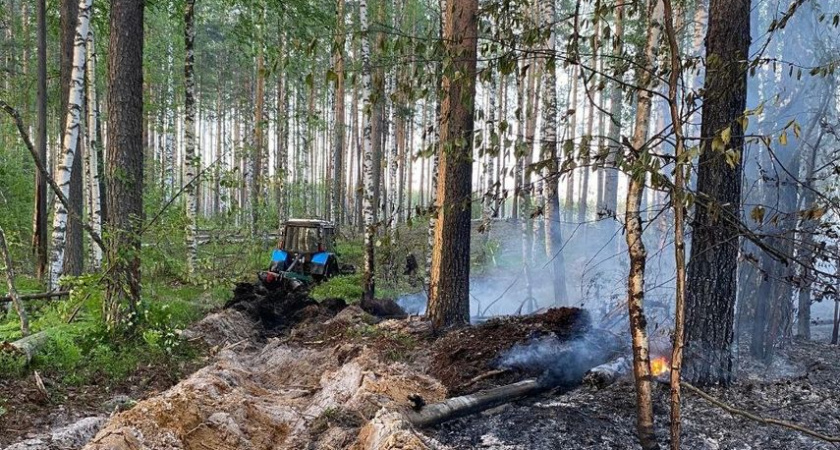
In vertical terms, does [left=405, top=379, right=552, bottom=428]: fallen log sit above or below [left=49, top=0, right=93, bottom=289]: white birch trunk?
below

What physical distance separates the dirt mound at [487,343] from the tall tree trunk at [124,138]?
408 centimetres

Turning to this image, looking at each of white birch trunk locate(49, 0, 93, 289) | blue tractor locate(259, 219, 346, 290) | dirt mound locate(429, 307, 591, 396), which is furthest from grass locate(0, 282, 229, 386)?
blue tractor locate(259, 219, 346, 290)

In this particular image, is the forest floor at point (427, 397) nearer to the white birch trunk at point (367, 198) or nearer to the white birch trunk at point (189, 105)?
the white birch trunk at point (367, 198)

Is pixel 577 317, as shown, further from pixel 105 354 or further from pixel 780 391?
pixel 105 354

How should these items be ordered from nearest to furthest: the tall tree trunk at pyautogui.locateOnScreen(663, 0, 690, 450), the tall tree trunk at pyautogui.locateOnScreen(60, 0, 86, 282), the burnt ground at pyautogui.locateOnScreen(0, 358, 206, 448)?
the tall tree trunk at pyautogui.locateOnScreen(663, 0, 690, 450) → the burnt ground at pyautogui.locateOnScreen(0, 358, 206, 448) → the tall tree trunk at pyautogui.locateOnScreen(60, 0, 86, 282)

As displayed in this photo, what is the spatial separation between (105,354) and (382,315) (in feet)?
15.4

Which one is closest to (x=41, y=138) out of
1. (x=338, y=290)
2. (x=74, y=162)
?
(x=74, y=162)

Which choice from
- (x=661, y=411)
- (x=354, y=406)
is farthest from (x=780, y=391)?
(x=354, y=406)

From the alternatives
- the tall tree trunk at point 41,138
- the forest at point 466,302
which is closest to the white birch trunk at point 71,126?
the forest at point 466,302

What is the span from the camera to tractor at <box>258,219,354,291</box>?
13164 millimetres

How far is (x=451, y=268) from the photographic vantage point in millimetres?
7820

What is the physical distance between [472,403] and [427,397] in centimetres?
60

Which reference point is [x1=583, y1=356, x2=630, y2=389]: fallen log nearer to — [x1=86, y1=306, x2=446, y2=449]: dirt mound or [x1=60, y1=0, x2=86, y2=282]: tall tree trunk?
[x1=86, y1=306, x2=446, y2=449]: dirt mound

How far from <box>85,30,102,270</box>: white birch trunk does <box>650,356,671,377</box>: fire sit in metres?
10.1
